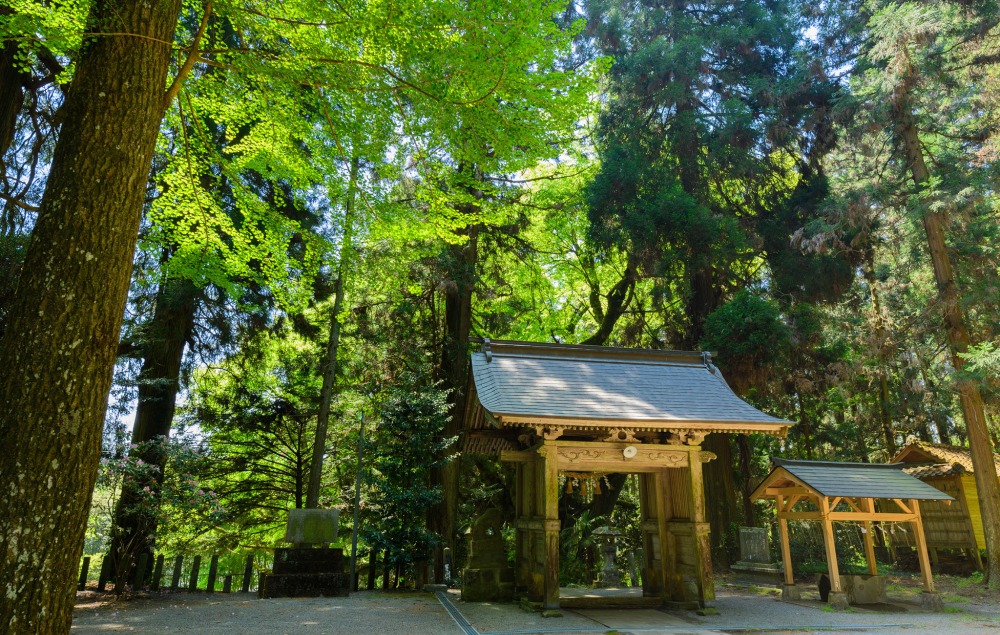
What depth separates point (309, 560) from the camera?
9.35 meters

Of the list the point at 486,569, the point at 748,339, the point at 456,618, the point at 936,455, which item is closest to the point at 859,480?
the point at 748,339

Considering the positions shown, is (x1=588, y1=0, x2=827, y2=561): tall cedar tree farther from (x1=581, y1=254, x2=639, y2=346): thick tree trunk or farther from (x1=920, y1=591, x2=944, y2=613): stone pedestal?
(x1=920, y1=591, x2=944, y2=613): stone pedestal

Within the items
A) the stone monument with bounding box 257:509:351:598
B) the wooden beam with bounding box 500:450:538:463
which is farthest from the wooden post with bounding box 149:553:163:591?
the wooden beam with bounding box 500:450:538:463

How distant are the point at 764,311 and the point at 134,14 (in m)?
12.0

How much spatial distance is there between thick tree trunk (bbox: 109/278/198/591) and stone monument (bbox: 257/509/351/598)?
2078 mm

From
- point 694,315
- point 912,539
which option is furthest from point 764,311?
point 912,539

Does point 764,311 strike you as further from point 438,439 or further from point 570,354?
point 438,439

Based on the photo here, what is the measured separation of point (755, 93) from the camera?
48.8ft

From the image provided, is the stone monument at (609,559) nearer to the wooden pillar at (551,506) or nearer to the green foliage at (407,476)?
the green foliage at (407,476)

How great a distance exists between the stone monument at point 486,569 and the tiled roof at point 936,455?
12461 mm

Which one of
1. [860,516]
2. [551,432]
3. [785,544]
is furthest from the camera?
[785,544]

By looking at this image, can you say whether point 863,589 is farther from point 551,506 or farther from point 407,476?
point 407,476

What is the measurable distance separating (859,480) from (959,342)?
5.08m

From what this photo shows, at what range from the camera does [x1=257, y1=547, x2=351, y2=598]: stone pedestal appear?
9.12m
